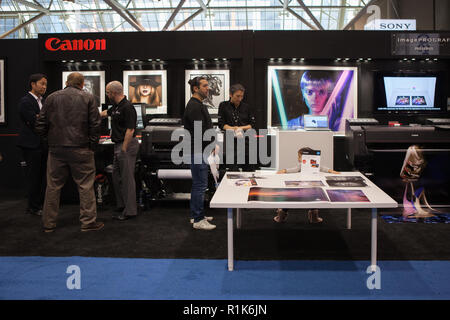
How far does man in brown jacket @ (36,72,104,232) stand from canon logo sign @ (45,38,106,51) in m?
1.85

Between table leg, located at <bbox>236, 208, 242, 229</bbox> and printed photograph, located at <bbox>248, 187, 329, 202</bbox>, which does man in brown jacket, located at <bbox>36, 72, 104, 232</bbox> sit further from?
printed photograph, located at <bbox>248, 187, 329, 202</bbox>

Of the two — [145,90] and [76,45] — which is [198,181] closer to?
[145,90]

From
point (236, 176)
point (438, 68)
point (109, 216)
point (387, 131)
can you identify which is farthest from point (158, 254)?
point (438, 68)

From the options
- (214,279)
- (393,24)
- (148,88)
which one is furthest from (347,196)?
(393,24)

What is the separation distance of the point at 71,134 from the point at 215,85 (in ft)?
8.49

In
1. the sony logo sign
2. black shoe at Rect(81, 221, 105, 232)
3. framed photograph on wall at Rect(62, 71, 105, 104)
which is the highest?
the sony logo sign

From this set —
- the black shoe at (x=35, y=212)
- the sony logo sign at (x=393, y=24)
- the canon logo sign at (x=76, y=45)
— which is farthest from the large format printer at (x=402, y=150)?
the black shoe at (x=35, y=212)

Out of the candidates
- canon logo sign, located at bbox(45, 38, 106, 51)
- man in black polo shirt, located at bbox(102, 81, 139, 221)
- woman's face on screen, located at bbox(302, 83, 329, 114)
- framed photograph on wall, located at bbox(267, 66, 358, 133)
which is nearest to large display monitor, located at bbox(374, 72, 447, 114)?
→ framed photograph on wall, located at bbox(267, 66, 358, 133)

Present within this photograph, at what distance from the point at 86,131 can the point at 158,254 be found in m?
1.43

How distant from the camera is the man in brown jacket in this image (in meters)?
4.16

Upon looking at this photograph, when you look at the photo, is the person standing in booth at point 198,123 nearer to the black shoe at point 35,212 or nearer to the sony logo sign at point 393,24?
the black shoe at point 35,212

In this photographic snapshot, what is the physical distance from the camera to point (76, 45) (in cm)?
599

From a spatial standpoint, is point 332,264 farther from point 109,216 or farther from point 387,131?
point 109,216

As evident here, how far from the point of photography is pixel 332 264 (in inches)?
133
